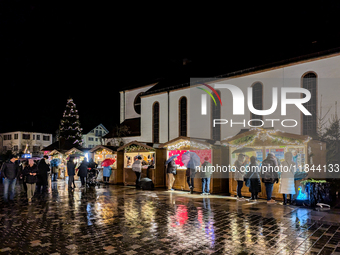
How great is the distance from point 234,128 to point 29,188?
14.2 m

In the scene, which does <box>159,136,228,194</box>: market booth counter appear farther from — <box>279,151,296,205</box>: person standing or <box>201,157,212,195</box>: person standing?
<box>279,151,296,205</box>: person standing

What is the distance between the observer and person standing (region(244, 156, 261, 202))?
11977mm

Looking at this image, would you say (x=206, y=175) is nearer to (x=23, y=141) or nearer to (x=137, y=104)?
(x=137, y=104)

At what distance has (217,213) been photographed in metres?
9.52

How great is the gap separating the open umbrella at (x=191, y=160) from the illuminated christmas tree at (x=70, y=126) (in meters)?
34.9

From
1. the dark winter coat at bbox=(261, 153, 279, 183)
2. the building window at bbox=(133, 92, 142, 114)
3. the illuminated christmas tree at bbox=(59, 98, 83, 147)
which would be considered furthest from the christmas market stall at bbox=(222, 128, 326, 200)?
the illuminated christmas tree at bbox=(59, 98, 83, 147)

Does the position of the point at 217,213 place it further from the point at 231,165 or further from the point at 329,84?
the point at 329,84

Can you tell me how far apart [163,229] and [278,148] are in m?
7.88

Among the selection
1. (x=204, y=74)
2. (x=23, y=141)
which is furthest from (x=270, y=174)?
(x=23, y=141)

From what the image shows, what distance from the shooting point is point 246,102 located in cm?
2061

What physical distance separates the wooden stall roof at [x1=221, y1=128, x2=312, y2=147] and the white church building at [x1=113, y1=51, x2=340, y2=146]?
5.79 m

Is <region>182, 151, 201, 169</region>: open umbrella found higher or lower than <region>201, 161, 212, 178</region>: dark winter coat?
higher

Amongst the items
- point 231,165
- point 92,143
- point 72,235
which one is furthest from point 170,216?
point 92,143

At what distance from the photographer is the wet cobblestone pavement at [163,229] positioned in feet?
19.3
